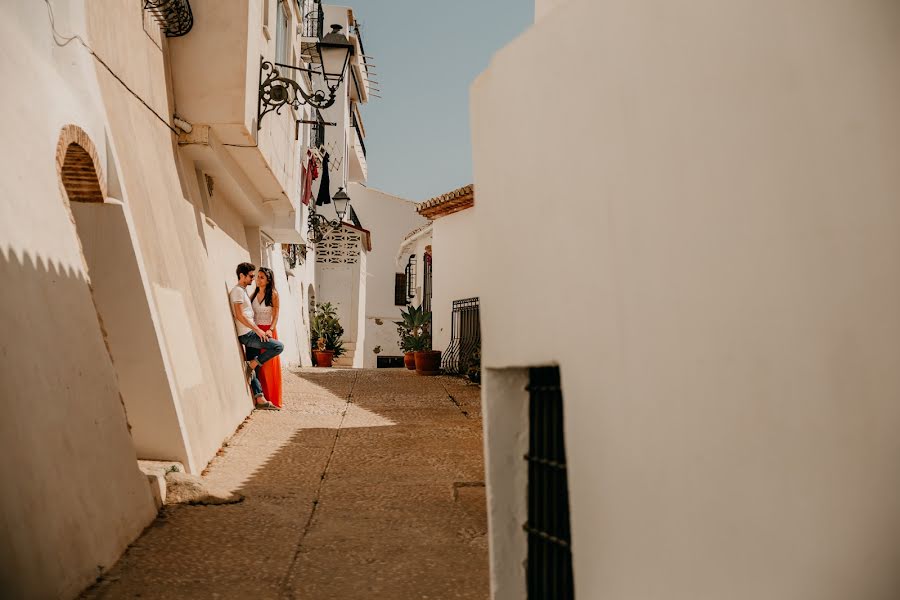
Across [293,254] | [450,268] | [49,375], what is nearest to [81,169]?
[49,375]

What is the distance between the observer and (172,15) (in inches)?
287

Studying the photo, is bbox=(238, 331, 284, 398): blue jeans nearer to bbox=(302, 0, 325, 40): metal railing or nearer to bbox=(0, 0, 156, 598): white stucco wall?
bbox=(0, 0, 156, 598): white stucco wall

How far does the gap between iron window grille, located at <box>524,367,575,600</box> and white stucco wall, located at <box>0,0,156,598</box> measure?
2.19m

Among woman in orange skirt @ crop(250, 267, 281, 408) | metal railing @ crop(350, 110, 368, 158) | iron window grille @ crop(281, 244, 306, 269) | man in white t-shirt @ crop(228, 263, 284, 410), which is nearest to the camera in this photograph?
man in white t-shirt @ crop(228, 263, 284, 410)

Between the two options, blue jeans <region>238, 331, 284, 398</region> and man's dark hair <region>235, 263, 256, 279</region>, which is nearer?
man's dark hair <region>235, 263, 256, 279</region>

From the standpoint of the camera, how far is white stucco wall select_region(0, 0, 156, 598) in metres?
3.28

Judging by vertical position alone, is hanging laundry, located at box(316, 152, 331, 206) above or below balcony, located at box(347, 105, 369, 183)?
below

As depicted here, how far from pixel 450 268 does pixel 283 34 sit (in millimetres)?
6758

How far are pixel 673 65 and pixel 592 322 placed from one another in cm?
101

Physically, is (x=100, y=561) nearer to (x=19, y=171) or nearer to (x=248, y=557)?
(x=248, y=557)

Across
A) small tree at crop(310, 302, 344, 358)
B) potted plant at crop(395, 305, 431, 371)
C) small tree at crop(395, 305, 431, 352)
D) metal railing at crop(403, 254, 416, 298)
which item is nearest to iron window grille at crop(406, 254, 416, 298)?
metal railing at crop(403, 254, 416, 298)

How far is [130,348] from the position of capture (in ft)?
18.5

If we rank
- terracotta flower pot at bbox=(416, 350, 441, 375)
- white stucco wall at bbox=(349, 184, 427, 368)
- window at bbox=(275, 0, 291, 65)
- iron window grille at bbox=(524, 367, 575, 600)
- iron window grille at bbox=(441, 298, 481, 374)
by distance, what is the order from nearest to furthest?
iron window grille at bbox=(524, 367, 575, 600) → window at bbox=(275, 0, 291, 65) → iron window grille at bbox=(441, 298, 481, 374) → terracotta flower pot at bbox=(416, 350, 441, 375) → white stucco wall at bbox=(349, 184, 427, 368)

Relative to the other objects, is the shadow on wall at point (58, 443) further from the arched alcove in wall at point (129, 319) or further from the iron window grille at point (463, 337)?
the iron window grille at point (463, 337)
